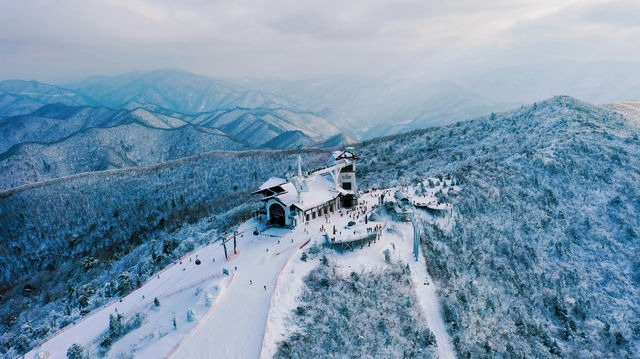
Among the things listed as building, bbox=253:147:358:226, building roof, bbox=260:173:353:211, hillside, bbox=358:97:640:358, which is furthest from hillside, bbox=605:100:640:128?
building roof, bbox=260:173:353:211

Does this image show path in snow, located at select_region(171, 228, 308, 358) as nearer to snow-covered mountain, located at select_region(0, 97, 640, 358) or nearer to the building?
the building

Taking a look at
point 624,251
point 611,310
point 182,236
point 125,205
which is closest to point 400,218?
point 611,310

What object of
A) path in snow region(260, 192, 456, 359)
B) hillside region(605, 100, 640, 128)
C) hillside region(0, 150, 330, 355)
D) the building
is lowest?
hillside region(0, 150, 330, 355)

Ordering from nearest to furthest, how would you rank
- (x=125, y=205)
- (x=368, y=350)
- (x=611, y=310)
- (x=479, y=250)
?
(x=368, y=350) → (x=611, y=310) → (x=479, y=250) → (x=125, y=205)

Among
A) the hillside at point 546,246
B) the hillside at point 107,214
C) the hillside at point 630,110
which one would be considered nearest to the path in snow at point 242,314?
the hillside at point 546,246

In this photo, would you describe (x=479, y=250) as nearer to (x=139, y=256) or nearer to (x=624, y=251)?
(x=624, y=251)

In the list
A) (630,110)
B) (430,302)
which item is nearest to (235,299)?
(430,302)

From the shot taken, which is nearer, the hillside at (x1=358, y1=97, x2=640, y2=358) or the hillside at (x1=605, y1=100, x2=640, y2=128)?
the hillside at (x1=358, y1=97, x2=640, y2=358)
